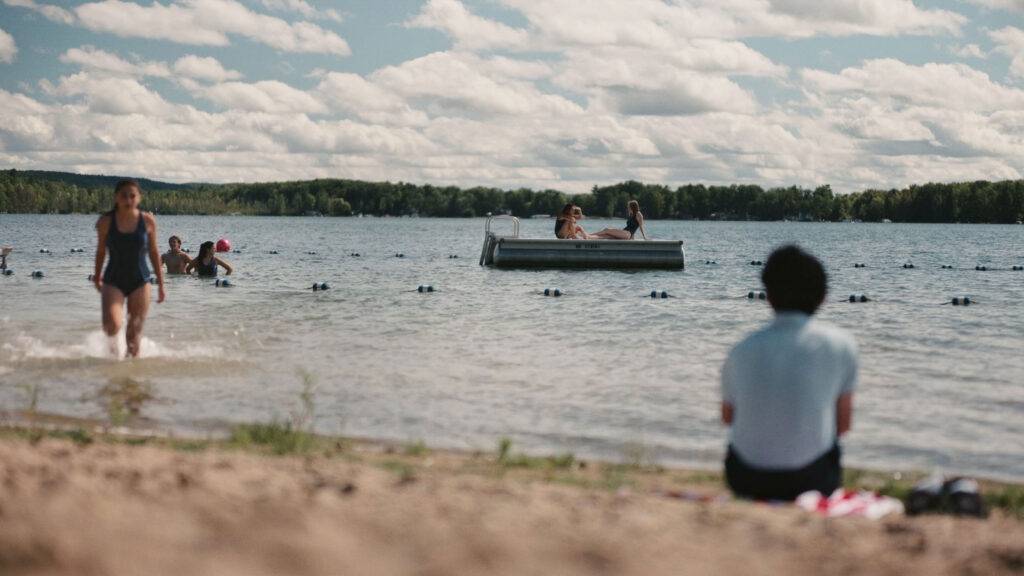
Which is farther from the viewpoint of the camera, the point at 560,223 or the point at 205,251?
the point at 560,223

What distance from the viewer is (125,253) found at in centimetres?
1009

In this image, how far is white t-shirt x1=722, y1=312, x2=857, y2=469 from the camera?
4930mm

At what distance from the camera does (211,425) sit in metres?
8.38

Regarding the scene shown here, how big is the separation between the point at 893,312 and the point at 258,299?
13.4 meters

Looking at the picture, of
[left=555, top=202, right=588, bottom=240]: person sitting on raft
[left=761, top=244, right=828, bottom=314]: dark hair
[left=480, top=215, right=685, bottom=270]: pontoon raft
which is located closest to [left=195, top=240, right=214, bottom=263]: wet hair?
[left=480, top=215, right=685, bottom=270]: pontoon raft

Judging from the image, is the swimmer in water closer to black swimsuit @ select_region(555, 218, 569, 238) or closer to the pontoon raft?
the pontoon raft

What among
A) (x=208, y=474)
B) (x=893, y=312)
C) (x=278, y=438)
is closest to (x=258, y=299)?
(x=893, y=312)

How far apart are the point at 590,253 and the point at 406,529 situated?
82.1 feet

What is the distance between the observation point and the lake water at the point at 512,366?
331 inches

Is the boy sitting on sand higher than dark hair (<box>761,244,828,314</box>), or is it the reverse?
dark hair (<box>761,244,828,314</box>)

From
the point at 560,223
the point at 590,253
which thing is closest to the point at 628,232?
the point at 590,253

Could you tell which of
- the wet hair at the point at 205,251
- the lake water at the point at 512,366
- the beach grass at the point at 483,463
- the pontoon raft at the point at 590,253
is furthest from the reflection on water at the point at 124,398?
the pontoon raft at the point at 590,253

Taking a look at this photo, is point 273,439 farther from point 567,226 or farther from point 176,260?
point 567,226

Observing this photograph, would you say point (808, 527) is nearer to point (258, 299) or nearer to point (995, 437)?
point (995, 437)
